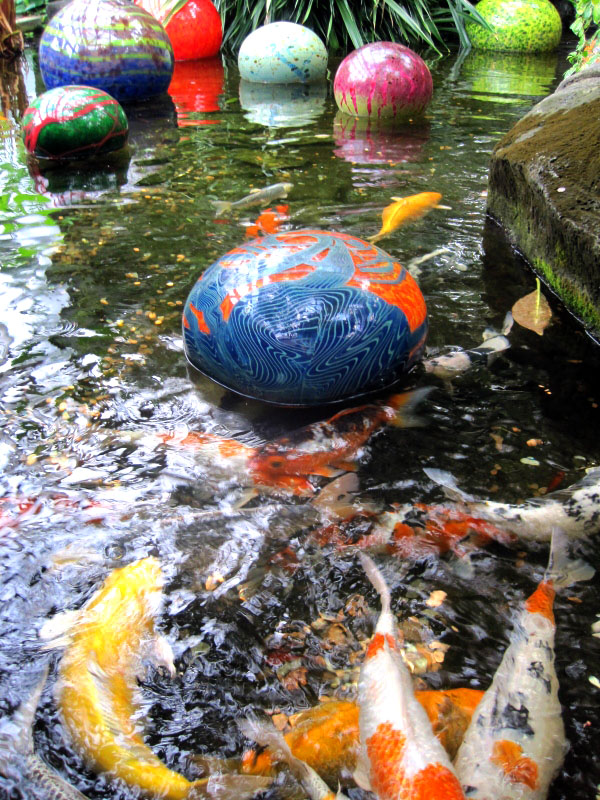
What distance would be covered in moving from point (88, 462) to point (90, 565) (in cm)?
61

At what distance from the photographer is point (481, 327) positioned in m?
4.18

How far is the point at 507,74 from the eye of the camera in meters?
11.0

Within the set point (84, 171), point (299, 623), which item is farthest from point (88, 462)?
point (84, 171)

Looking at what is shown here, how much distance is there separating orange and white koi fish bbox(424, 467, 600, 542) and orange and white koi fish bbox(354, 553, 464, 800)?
2.72 ft

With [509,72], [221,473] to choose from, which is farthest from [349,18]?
[221,473]

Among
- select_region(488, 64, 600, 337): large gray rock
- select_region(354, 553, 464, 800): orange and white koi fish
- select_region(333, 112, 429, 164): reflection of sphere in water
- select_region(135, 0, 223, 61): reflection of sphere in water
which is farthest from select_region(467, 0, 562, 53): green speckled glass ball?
select_region(354, 553, 464, 800): orange and white koi fish

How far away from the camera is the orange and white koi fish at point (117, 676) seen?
6.48ft

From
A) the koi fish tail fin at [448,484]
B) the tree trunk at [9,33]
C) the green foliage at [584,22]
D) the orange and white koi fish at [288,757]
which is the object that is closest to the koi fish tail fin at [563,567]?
the koi fish tail fin at [448,484]

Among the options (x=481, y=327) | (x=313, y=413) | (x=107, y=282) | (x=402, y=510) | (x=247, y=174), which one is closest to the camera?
(x=402, y=510)

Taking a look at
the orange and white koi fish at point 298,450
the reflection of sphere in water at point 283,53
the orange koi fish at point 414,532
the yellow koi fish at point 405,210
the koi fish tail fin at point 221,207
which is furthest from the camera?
the reflection of sphere in water at point 283,53

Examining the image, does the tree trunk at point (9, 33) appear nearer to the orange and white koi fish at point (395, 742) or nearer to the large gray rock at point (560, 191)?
the large gray rock at point (560, 191)

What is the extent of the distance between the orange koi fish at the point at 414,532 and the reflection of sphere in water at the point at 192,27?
36.8 ft

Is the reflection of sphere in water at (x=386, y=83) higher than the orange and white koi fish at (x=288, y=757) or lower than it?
higher

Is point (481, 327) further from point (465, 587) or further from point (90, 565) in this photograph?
point (90, 565)
